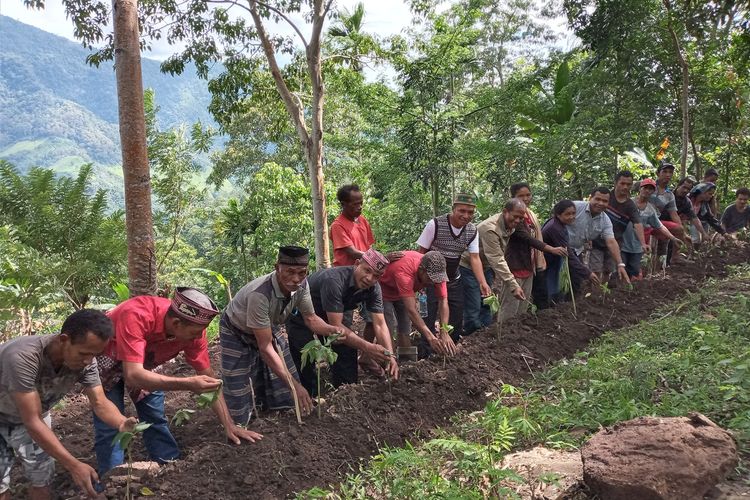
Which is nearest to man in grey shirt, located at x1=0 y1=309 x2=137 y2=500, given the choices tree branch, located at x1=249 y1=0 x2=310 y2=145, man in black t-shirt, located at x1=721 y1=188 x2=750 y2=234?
tree branch, located at x1=249 y1=0 x2=310 y2=145

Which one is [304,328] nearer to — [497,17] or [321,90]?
[321,90]

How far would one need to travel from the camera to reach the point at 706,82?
11.2 meters

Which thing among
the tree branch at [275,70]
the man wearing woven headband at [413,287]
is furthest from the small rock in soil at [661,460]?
the tree branch at [275,70]

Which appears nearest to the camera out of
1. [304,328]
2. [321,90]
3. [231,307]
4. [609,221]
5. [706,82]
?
[231,307]

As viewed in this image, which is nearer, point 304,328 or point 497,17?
point 304,328

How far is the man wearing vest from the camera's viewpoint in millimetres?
5527

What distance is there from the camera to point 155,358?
12.2 feet

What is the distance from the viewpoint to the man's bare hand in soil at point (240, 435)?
11.7ft

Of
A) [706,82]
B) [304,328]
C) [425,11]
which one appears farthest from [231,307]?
[706,82]

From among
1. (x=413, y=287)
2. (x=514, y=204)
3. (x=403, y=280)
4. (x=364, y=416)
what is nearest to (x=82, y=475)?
(x=364, y=416)

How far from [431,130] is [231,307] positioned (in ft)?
26.3

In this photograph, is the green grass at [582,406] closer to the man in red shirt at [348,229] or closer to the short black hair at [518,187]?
the short black hair at [518,187]

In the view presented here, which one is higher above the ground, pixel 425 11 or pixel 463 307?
pixel 425 11

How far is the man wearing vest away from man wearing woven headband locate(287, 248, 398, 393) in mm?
1036
